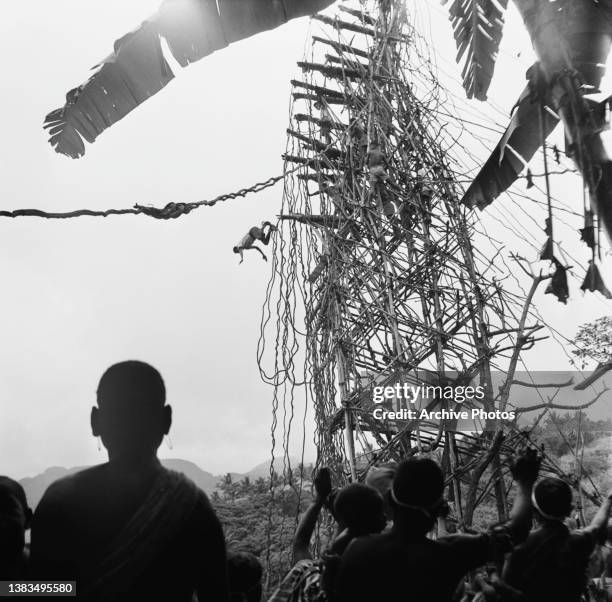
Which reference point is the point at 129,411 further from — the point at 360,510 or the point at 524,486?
the point at 524,486

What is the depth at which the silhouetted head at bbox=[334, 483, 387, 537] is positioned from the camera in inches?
78.2

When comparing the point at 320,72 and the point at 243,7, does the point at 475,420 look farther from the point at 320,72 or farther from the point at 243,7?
the point at 320,72

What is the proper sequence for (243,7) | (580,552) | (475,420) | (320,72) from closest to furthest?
(580,552), (243,7), (475,420), (320,72)

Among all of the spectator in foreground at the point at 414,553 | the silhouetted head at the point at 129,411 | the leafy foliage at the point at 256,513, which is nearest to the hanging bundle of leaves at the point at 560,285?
the spectator in foreground at the point at 414,553

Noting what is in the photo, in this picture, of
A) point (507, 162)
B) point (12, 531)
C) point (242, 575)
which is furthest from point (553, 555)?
point (507, 162)

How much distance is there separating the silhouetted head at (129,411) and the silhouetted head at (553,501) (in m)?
1.50

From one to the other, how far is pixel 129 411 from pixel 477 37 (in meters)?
4.36

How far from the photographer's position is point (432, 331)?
6.43m

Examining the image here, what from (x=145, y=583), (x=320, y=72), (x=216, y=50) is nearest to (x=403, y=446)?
(x=216, y=50)

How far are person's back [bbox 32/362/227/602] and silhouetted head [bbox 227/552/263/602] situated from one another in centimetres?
96

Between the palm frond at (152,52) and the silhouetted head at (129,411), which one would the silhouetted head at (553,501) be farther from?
the palm frond at (152,52)

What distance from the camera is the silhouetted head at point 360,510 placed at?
6.52 ft

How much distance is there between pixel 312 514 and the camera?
7.56 ft

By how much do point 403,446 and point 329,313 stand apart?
1815 millimetres
